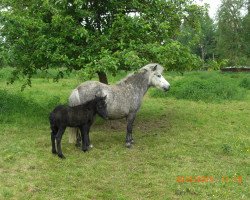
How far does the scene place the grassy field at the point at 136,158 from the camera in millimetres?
6941

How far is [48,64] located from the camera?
1148cm

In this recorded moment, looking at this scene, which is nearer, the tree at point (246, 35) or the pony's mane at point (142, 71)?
the pony's mane at point (142, 71)

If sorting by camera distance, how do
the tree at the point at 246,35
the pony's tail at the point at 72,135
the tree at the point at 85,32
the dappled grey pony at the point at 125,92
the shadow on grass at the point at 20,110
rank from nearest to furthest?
the dappled grey pony at the point at 125,92, the pony's tail at the point at 72,135, the tree at the point at 85,32, the shadow on grass at the point at 20,110, the tree at the point at 246,35

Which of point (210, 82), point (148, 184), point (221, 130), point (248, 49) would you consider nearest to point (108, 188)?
point (148, 184)

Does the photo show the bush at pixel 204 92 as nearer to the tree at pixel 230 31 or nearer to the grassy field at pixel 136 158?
the grassy field at pixel 136 158

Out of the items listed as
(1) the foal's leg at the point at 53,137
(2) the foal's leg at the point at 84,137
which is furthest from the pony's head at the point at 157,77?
(1) the foal's leg at the point at 53,137

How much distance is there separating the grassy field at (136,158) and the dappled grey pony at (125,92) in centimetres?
89

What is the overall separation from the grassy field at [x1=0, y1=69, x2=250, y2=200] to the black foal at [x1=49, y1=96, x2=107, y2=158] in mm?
424

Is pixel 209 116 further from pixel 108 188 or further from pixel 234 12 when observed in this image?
pixel 234 12

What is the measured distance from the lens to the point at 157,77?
1042cm

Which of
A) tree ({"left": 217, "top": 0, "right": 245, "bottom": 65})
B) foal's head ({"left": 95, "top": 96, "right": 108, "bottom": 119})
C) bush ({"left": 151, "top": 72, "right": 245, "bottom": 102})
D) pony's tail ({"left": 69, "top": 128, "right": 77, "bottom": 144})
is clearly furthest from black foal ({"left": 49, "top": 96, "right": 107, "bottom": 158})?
tree ({"left": 217, "top": 0, "right": 245, "bottom": 65})

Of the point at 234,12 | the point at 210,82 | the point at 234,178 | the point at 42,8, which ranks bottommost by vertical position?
the point at 234,178

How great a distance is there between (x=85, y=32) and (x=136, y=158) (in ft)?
12.7

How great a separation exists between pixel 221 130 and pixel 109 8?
5660 mm
